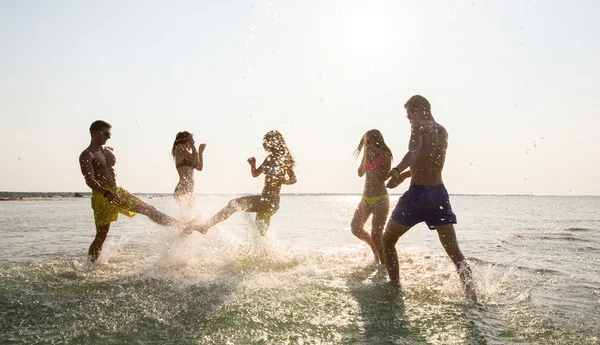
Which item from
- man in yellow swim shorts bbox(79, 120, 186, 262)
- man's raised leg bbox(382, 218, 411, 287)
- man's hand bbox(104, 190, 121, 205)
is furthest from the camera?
man in yellow swim shorts bbox(79, 120, 186, 262)

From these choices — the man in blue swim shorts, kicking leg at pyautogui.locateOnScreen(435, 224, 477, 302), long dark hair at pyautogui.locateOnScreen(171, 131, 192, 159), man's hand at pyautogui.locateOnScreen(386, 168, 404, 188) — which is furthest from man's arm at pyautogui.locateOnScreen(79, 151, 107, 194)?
kicking leg at pyautogui.locateOnScreen(435, 224, 477, 302)

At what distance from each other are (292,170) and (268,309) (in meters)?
3.53

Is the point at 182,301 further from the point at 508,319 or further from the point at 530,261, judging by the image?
the point at 530,261

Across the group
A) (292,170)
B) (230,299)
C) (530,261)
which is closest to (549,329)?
(230,299)

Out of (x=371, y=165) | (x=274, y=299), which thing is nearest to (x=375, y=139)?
(x=371, y=165)

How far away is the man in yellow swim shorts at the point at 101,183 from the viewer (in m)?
6.18

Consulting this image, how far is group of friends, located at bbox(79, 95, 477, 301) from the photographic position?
15.5ft

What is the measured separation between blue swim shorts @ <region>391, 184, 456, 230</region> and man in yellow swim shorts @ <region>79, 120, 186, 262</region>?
4.26m

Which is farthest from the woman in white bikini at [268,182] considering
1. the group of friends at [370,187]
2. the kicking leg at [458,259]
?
the kicking leg at [458,259]

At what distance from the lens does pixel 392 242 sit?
16.6 feet

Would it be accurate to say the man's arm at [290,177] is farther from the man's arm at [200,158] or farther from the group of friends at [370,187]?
the man's arm at [200,158]

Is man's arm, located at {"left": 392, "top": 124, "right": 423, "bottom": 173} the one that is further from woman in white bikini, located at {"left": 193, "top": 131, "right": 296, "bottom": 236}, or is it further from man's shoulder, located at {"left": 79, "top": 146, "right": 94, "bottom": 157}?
man's shoulder, located at {"left": 79, "top": 146, "right": 94, "bottom": 157}

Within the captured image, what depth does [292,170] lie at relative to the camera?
7.39m

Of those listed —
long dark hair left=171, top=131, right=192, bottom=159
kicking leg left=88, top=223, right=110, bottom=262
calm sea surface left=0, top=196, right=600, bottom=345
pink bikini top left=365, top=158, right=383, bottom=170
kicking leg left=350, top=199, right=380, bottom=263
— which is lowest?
calm sea surface left=0, top=196, right=600, bottom=345
